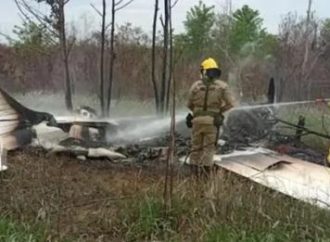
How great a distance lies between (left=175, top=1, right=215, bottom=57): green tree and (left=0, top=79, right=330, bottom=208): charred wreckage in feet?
15.1

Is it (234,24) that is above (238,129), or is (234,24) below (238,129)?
above

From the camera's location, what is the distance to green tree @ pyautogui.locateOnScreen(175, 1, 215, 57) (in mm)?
17119

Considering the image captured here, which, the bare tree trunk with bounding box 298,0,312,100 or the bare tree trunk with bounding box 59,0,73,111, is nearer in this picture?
the bare tree trunk with bounding box 59,0,73,111

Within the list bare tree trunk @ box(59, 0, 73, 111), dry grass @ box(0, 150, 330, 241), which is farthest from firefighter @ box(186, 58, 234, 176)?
bare tree trunk @ box(59, 0, 73, 111)

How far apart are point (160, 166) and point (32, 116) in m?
2.47

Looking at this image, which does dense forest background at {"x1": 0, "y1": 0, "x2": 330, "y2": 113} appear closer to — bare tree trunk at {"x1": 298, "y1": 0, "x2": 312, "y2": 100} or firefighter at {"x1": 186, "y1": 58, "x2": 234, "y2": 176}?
bare tree trunk at {"x1": 298, "y1": 0, "x2": 312, "y2": 100}

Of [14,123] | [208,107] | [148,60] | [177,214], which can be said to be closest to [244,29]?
[148,60]

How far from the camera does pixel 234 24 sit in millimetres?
21234

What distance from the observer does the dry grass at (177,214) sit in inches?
201

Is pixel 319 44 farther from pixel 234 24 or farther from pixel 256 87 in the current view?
pixel 256 87

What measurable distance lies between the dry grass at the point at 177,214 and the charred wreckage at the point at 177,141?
1021 millimetres

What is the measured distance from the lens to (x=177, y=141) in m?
10.2

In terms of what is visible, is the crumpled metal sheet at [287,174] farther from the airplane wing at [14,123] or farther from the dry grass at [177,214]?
the airplane wing at [14,123]

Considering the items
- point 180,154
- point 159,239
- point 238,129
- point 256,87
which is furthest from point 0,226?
point 256,87
